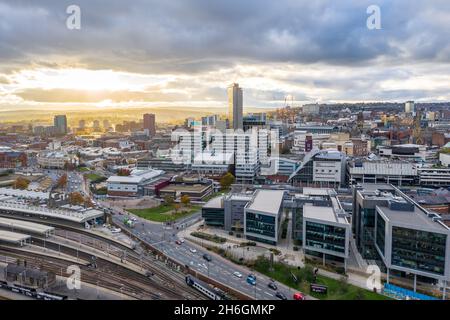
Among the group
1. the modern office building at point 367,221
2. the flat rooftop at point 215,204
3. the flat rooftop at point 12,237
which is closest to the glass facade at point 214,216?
the flat rooftop at point 215,204

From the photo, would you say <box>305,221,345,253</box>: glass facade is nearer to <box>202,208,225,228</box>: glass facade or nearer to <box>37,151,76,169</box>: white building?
<box>202,208,225,228</box>: glass facade

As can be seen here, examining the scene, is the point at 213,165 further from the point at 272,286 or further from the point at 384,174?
the point at 272,286

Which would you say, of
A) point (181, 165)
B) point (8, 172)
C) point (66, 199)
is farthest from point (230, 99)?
point (66, 199)
